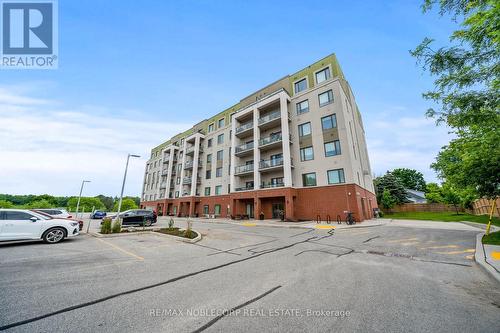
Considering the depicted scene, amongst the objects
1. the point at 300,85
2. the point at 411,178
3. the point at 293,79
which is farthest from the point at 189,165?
the point at 411,178

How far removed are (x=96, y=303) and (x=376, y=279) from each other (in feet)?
20.5

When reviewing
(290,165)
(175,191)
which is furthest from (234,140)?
(175,191)

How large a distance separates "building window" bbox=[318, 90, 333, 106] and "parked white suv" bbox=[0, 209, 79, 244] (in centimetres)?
2584

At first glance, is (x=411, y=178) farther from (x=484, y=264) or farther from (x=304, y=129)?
(x=484, y=264)

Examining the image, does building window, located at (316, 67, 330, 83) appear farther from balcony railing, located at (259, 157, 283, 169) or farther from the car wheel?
the car wheel

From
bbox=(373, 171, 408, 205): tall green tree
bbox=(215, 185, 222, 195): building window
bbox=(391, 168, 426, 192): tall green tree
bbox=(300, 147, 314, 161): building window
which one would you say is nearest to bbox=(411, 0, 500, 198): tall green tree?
bbox=(300, 147, 314, 161): building window

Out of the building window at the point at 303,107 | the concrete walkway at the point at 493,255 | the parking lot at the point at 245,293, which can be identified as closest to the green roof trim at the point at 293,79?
the building window at the point at 303,107

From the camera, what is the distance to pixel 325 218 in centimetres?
2122

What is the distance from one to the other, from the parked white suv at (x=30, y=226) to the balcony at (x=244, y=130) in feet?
75.8

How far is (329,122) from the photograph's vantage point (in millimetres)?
23422

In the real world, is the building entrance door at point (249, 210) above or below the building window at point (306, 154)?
below

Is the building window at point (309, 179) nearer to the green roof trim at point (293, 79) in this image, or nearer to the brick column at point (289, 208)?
the brick column at point (289, 208)

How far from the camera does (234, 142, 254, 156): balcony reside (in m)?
29.0

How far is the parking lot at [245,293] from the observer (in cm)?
303
